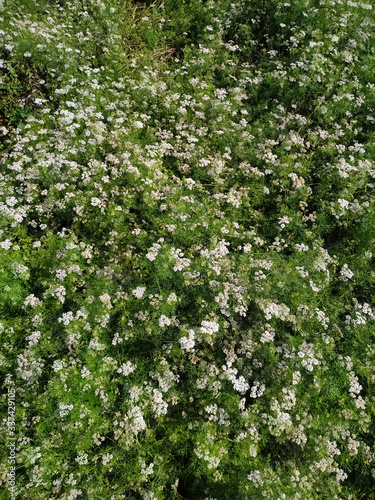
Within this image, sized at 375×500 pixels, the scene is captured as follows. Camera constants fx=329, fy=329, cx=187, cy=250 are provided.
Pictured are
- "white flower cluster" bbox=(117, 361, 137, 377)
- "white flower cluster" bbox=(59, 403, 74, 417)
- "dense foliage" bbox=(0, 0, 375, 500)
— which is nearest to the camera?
"white flower cluster" bbox=(59, 403, 74, 417)

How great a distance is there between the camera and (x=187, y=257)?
233 inches

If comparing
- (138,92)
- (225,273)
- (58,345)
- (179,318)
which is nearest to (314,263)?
(225,273)

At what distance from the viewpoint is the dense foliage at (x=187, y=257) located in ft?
15.5

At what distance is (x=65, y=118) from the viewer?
6570 millimetres

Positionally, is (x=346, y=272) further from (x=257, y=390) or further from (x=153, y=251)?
(x=153, y=251)

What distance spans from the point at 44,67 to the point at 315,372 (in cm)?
849

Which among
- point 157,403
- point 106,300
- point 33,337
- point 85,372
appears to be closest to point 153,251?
point 106,300

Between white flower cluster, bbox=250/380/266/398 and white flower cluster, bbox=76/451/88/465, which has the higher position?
white flower cluster, bbox=250/380/266/398

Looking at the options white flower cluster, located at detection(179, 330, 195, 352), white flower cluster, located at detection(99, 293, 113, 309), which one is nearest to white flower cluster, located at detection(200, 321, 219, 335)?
white flower cluster, located at detection(179, 330, 195, 352)

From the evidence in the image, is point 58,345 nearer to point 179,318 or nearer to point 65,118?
point 179,318

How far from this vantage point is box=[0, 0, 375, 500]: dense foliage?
4.73 metres

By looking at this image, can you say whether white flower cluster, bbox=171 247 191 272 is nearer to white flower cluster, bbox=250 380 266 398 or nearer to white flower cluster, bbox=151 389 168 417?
white flower cluster, bbox=151 389 168 417

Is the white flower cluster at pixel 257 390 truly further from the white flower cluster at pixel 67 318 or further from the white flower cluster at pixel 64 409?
the white flower cluster at pixel 67 318

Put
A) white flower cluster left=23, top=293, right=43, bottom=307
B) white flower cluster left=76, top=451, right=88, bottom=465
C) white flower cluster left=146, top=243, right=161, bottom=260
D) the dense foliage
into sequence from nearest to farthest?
white flower cluster left=76, top=451, right=88, bottom=465 → the dense foliage → white flower cluster left=23, top=293, right=43, bottom=307 → white flower cluster left=146, top=243, right=161, bottom=260
